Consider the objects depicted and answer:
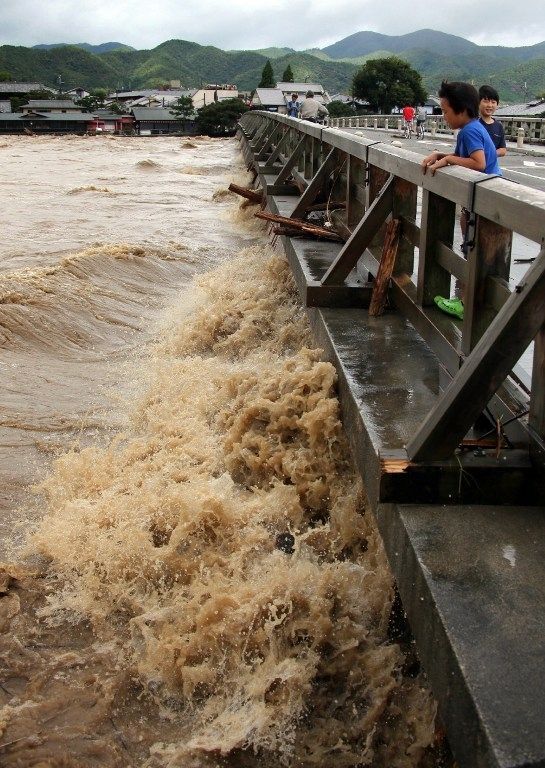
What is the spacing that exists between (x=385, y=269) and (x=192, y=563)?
2539mm

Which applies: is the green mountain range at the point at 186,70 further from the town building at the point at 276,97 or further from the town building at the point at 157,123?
the town building at the point at 157,123

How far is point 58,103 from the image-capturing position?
7225cm

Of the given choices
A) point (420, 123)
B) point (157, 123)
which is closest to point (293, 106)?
point (420, 123)

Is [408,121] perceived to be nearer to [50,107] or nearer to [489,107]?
[489,107]

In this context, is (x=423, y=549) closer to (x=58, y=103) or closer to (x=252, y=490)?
(x=252, y=490)

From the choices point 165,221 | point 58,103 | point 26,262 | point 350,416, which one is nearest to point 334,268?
point 350,416

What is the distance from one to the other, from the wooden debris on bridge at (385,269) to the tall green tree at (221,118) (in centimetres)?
5490

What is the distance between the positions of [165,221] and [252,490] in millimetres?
11450

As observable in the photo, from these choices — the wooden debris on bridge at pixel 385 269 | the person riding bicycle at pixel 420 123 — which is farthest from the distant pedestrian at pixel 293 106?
the wooden debris on bridge at pixel 385 269

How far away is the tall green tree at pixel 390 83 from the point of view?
68.6 meters

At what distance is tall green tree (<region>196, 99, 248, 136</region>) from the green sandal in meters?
55.8

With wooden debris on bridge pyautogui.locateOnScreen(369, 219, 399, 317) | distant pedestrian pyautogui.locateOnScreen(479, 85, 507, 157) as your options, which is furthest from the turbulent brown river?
distant pedestrian pyautogui.locateOnScreen(479, 85, 507, 157)

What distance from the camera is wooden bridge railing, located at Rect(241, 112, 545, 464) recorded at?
8.89 ft

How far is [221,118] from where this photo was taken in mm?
Answer: 57875
